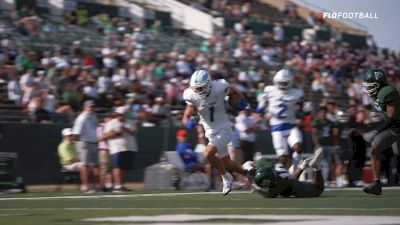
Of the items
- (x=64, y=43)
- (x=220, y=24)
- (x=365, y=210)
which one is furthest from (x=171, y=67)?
(x=365, y=210)

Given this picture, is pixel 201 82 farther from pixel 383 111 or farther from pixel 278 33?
pixel 278 33

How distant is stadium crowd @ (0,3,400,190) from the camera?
739 inches

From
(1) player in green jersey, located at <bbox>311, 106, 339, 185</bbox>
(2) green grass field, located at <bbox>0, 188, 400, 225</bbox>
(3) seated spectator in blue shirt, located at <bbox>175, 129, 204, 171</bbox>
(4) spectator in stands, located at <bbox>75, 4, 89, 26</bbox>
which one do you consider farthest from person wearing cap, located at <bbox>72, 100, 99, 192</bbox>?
(4) spectator in stands, located at <bbox>75, 4, 89, 26</bbox>

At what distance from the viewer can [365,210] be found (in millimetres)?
8977

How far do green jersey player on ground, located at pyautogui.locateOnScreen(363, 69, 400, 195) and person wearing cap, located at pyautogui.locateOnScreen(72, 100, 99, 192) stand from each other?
6.26 m

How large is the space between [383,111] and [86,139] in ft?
21.6

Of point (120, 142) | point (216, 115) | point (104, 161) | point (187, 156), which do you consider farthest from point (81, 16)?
point (216, 115)

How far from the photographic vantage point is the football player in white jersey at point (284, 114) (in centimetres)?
1421

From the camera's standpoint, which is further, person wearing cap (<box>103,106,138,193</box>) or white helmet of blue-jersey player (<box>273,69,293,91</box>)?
person wearing cap (<box>103,106,138,193</box>)

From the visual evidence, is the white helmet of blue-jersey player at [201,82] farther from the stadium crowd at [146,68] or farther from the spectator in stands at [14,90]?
the spectator in stands at [14,90]

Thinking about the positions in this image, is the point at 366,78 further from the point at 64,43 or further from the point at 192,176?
the point at 64,43

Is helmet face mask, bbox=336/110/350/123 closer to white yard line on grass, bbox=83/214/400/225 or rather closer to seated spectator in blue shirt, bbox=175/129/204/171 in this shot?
seated spectator in blue shirt, bbox=175/129/204/171

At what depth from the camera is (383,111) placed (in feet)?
37.4

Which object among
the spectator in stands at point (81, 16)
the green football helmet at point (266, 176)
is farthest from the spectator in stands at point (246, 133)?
the spectator in stands at point (81, 16)
